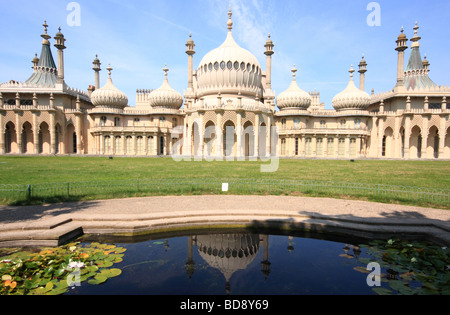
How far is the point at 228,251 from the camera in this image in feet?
21.9

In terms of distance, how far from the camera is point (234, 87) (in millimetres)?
39438

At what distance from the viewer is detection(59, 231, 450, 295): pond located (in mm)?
4906

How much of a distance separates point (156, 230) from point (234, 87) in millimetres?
34528

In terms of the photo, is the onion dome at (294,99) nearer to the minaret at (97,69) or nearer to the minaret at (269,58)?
the minaret at (269,58)

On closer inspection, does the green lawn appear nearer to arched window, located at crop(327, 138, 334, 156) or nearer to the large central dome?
arched window, located at crop(327, 138, 334, 156)

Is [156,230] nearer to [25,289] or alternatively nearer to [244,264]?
[244,264]

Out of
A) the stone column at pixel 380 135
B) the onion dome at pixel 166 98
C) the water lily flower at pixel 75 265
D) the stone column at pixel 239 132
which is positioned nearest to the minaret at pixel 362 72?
the stone column at pixel 380 135

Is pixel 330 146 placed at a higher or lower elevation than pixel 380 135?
lower

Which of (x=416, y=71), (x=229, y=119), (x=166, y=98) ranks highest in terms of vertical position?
(x=416, y=71)

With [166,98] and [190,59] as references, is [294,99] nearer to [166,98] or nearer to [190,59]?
[190,59]

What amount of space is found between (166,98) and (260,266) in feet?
135

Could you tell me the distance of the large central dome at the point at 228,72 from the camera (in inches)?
1550

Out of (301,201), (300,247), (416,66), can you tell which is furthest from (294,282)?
(416,66)

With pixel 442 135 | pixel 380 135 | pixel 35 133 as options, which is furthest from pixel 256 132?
pixel 35 133
